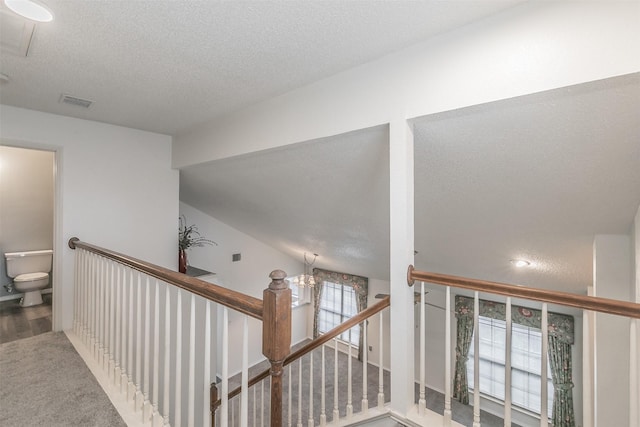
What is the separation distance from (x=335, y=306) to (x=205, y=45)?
669cm

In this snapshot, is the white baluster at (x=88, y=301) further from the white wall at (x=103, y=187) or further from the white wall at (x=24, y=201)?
the white wall at (x=24, y=201)

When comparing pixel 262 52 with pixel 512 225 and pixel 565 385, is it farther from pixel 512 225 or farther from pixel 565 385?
pixel 565 385

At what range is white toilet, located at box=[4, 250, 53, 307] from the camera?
4191 millimetres

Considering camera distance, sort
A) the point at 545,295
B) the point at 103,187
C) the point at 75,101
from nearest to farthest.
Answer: the point at 545,295, the point at 75,101, the point at 103,187

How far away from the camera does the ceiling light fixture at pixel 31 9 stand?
4.83 feet

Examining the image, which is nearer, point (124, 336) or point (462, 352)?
point (124, 336)

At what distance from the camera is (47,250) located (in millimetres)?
4867

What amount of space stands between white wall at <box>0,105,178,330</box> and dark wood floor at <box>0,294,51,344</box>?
0.44 metres

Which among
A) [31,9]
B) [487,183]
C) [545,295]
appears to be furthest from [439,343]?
[31,9]

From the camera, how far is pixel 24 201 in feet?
15.0

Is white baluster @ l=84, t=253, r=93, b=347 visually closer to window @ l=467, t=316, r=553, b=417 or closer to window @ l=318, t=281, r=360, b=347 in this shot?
window @ l=318, t=281, r=360, b=347

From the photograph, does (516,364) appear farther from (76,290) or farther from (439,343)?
(76,290)

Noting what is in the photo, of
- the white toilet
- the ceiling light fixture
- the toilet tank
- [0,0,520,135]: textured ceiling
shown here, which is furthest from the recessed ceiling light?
the toilet tank

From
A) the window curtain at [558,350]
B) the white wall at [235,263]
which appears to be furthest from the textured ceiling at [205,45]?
the window curtain at [558,350]
